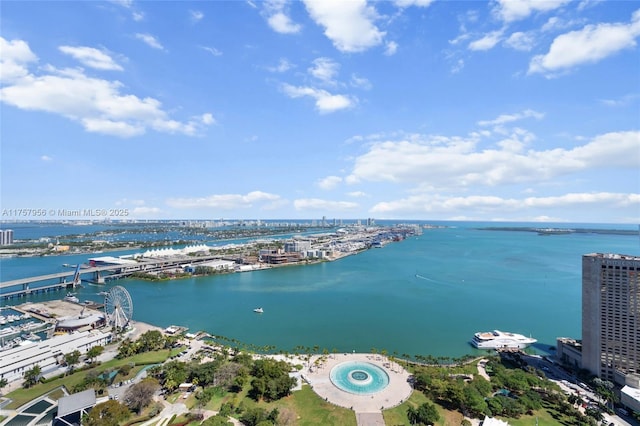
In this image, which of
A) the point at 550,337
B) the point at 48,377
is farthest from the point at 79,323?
the point at 550,337

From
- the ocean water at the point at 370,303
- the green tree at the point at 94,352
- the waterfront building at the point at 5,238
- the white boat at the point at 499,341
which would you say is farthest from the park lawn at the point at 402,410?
the waterfront building at the point at 5,238

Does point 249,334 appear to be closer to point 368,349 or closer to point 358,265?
point 368,349

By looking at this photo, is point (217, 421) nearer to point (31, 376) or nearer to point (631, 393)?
point (31, 376)

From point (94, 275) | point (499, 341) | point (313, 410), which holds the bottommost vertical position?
point (499, 341)

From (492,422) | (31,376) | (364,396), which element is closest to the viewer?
(492,422)

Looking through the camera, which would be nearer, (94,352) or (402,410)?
(402,410)

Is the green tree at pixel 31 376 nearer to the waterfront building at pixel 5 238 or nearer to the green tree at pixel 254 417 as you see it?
the green tree at pixel 254 417

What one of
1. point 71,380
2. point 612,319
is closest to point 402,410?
point 612,319

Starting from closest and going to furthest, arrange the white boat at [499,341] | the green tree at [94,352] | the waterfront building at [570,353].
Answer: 1. the waterfront building at [570,353]
2. the green tree at [94,352]
3. the white boat at [499,341]

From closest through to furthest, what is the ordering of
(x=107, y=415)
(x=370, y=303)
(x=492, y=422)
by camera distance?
(x=107, y=415) → (x=492, y=422) → (x=370, y=303)
